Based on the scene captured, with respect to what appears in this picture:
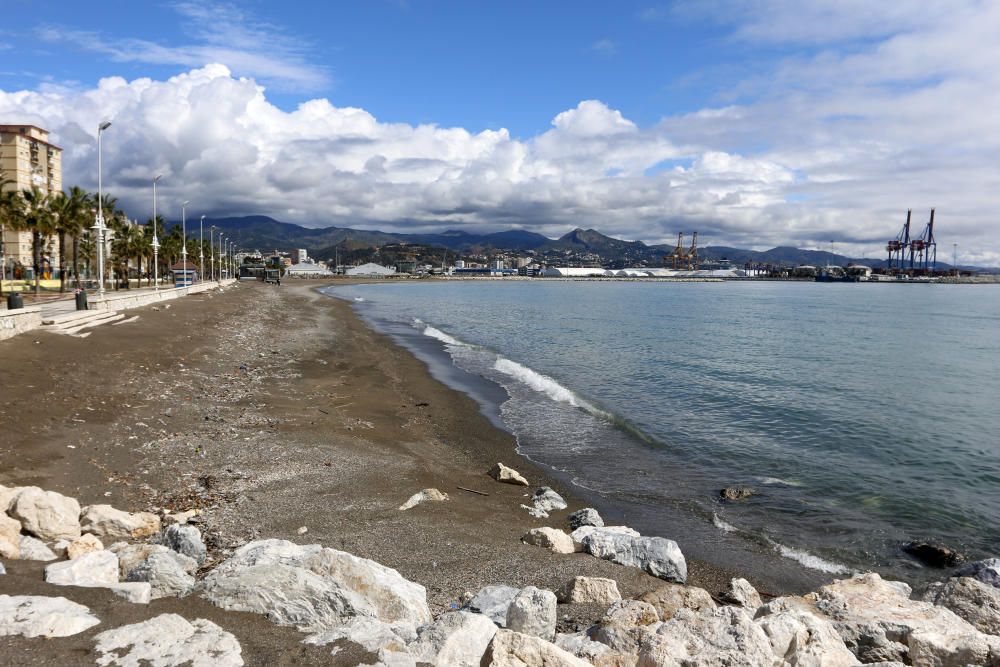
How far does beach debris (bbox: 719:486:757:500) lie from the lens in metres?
13.8

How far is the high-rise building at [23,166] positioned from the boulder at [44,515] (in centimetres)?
9599

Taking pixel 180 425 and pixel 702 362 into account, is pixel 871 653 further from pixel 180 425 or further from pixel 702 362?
pixel 702 362

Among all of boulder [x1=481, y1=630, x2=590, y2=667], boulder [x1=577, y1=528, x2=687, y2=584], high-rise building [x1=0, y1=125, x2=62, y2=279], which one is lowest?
boulder [x1=577, y1=528, x2=687, y2=584]

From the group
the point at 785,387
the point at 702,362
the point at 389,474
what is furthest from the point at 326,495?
the point at 702,362

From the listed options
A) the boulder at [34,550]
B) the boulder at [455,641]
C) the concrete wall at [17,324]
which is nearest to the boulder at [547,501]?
the boulder at [455,641]

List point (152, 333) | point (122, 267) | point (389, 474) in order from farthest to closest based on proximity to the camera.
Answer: point (122, 267), point (152, 333), point (389, 474)

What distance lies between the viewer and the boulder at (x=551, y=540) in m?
9.52

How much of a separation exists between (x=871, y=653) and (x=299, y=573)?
5897 mm

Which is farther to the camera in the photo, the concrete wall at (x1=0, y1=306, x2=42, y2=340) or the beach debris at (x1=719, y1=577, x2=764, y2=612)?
the concrete wall at (x1=0, y1=306, x2=42, y2=340)

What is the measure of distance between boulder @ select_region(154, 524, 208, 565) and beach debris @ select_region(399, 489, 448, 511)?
359 centimetres

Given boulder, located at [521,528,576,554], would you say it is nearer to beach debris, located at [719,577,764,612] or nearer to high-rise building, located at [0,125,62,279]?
beach debris, located at [719,577,764,612]

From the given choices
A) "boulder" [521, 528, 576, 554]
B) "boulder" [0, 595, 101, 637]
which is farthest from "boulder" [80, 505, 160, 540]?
"boulder" [521, 528, 576, 554]

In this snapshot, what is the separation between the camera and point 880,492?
14.7 m

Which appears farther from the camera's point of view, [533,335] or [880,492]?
[533,335]
